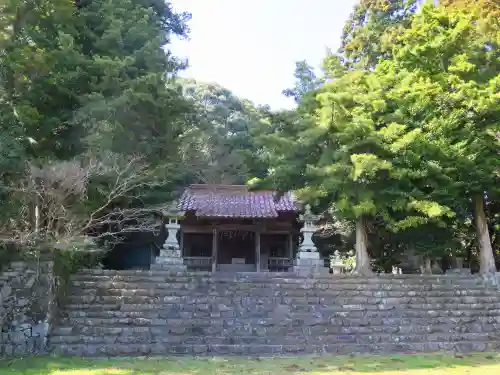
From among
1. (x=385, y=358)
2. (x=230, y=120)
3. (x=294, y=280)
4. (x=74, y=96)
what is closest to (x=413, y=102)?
(x=294, y=280)

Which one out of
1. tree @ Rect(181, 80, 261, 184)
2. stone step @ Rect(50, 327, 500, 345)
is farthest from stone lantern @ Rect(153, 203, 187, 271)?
tree @ Rect(181, 80, 261, 184)

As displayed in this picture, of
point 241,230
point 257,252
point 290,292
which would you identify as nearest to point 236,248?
point 241,230

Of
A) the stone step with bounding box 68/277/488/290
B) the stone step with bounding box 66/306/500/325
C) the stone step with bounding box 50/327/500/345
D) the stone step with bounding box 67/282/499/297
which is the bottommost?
the stone step with bounding box 50/327/500/345

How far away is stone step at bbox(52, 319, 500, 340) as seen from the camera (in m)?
8.40

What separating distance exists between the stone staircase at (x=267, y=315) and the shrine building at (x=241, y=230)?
3.70 metres

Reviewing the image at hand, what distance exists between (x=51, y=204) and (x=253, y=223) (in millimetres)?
8534

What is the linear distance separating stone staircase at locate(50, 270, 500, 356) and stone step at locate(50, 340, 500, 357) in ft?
0.06

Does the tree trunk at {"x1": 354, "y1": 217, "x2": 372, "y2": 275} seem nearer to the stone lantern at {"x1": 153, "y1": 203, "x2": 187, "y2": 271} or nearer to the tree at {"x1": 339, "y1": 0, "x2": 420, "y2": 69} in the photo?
the stone lantern at {"x1": 153, "y1": 203, "x2": 187, "y2": 271}

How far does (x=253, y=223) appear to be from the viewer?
16.5m

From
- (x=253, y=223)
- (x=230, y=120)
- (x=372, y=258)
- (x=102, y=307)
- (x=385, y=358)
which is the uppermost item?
(x=230, y=120)

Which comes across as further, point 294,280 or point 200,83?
point 200,83

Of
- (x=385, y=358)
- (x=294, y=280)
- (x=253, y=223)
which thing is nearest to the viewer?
(x=385, y=358)

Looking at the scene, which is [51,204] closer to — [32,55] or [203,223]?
[32,55]

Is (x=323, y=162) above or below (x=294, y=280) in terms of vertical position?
above
